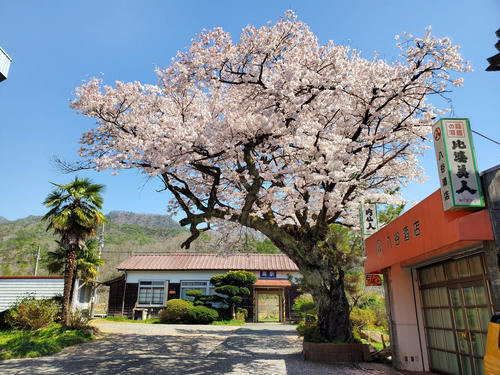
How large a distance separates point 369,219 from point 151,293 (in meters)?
17.6

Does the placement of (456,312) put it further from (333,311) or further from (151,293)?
(151,293)

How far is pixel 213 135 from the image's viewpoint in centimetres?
856

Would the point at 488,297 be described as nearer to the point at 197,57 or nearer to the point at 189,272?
the point at 197,57

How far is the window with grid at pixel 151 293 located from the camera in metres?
22.9

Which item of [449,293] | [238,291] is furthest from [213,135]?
[238,291]

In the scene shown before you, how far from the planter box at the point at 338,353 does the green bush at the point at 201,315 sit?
1155cm

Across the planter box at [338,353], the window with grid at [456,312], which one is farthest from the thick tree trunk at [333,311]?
the window with grid at [456,312]

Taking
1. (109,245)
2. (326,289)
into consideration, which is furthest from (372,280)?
(109,245)

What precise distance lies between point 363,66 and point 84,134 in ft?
27.3

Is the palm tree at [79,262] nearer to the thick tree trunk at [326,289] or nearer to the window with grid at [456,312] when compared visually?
the thick tree trunk at [326,289]

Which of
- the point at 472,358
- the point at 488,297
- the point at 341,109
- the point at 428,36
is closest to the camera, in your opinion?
the point at 488,297

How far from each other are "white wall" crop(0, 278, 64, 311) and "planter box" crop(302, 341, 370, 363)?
12.9 meters

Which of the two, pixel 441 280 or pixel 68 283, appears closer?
pixel 441 280

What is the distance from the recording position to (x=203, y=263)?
23734 mm
